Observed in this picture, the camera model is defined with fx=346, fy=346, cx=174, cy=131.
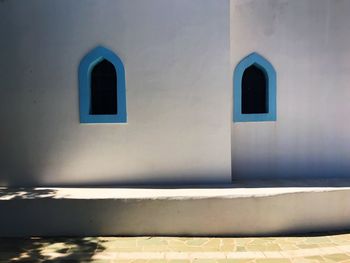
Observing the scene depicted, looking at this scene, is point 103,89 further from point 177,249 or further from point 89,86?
point 177,249

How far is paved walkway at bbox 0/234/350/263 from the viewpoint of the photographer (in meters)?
4.34

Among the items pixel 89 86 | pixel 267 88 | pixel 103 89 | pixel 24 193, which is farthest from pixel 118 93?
pixel 267 88

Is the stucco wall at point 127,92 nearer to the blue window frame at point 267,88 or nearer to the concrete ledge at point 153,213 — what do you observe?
the blue window frame at point 267,88

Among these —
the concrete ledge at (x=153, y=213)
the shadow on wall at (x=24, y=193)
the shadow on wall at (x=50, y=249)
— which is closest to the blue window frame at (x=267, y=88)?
the concrete ledge at (x=153, y=213)

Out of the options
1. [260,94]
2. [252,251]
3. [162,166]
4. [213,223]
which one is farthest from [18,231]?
[260,94]

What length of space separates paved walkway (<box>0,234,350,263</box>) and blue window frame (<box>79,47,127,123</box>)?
6.00ft

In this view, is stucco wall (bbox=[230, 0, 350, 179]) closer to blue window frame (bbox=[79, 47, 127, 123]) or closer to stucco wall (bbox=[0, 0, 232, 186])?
stucco wall (bbox=[0, 0, 232, 186])

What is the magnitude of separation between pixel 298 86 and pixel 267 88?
58cm

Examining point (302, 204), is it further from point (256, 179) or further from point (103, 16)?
point (103, 16)

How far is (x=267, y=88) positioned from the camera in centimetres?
604

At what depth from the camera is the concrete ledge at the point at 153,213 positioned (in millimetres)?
→ 4922

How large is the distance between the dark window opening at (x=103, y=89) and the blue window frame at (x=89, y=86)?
10cm

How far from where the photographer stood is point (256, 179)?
19.8ft

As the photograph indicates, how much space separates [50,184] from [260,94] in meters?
3.88
